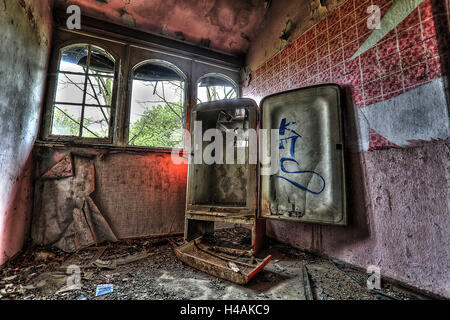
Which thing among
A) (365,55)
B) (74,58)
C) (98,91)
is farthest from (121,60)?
(365,55)

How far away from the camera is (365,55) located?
1878 millimetres

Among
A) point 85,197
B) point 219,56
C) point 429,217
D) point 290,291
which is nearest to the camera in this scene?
point 429,217

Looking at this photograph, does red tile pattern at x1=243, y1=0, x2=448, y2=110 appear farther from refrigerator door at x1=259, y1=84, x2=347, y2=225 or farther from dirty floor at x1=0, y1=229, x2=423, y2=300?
dirty floor at x1=0, y1=229, x2=423, y2=300

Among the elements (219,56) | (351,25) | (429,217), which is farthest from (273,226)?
(219,56)

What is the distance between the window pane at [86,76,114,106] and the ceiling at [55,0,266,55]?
925mm

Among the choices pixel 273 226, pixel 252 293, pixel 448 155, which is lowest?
pixel 252 293

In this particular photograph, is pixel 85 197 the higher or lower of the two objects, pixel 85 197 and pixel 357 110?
the lower

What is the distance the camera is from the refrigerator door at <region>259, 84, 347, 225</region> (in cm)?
195

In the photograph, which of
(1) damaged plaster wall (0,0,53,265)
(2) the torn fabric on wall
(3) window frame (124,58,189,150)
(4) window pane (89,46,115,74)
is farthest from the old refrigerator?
(4) window pane (89,46,115,74)

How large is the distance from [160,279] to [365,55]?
277 centimetres

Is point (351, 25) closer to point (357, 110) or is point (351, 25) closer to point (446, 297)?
point (357, 110)

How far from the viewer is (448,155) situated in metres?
1.36

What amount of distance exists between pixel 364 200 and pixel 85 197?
10.5ft
